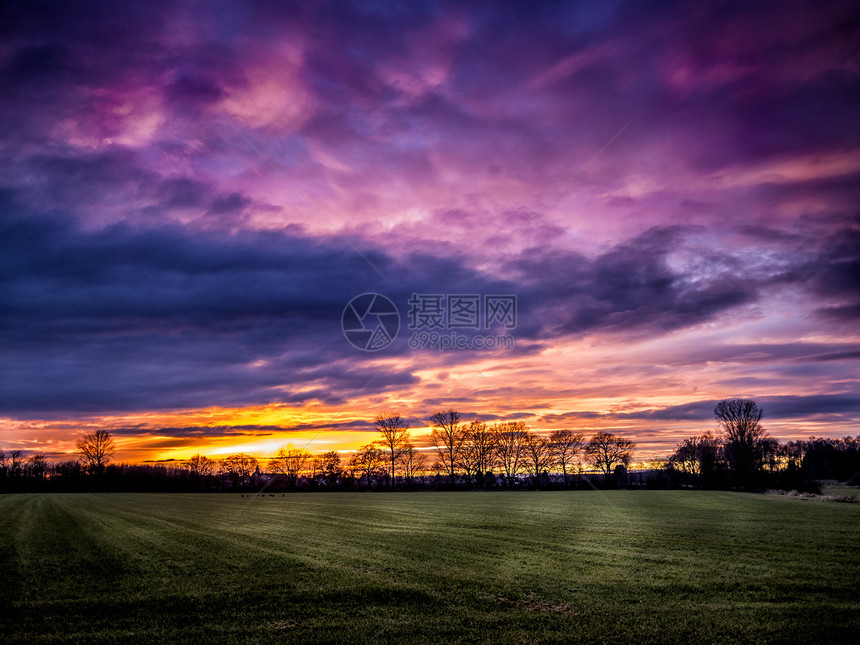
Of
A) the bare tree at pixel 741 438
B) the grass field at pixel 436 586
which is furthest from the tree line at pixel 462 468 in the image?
the grass field at pixel 436 586

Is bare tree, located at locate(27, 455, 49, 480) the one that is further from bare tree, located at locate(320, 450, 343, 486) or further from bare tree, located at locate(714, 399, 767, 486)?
bare tree, located at locate(714, 399, 767, 486)

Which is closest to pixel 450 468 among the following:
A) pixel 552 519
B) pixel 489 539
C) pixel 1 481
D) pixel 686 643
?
pixel 552 519

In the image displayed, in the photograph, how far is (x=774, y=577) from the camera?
15.2m

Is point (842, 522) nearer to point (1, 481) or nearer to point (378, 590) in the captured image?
point (378, 590)

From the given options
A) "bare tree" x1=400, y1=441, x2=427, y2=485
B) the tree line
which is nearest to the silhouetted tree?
the tree line

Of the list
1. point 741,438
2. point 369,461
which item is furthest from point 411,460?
point 741,438

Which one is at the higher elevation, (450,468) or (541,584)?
(541,584)

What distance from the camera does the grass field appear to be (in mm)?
10789

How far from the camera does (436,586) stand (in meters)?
14.4

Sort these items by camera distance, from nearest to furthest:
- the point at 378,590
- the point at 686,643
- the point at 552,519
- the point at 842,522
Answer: the point at 686,643 → the point at 378,590 → the point at 842,522 → the point at 552,519

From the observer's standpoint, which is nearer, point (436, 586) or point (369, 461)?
point (436, 586)

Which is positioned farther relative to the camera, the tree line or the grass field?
the tree line

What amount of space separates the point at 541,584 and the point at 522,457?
106 meters

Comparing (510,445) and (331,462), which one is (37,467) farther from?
(510,445)
